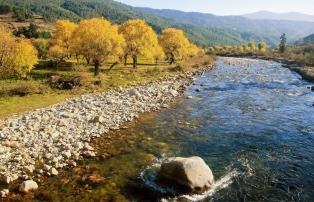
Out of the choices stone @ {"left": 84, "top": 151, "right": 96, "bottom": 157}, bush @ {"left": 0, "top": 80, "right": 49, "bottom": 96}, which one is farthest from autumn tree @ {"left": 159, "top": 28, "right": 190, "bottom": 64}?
stone @ {"left": 84, "top": 151, "right": 96, "bottom": 157}

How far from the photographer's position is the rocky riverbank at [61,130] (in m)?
21.8

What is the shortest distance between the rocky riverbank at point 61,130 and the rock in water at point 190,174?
649cm

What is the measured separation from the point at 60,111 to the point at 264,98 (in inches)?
1110

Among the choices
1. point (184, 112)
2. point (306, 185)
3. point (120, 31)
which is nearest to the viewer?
point (306, 185)

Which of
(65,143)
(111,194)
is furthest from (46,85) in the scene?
(111,194)

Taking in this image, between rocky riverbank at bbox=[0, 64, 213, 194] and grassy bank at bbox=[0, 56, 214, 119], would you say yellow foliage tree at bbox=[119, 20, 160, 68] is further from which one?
rocky riverbank at bbox=[0, 64, 213, 194]

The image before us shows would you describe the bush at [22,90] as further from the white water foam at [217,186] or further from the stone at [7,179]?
the white water foam at [217,186]

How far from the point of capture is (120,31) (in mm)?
74375

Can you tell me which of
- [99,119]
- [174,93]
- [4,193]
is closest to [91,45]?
[174,93]

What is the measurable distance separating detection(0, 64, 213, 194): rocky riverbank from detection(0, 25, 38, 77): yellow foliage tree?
16.1 metres

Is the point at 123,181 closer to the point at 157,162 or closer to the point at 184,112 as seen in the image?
the point at 157,162

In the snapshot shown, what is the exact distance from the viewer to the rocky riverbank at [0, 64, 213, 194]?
21766mm

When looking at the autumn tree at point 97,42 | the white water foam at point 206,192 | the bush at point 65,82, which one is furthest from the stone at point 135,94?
the white water foam at point 206,192

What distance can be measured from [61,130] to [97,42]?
3266 cm
